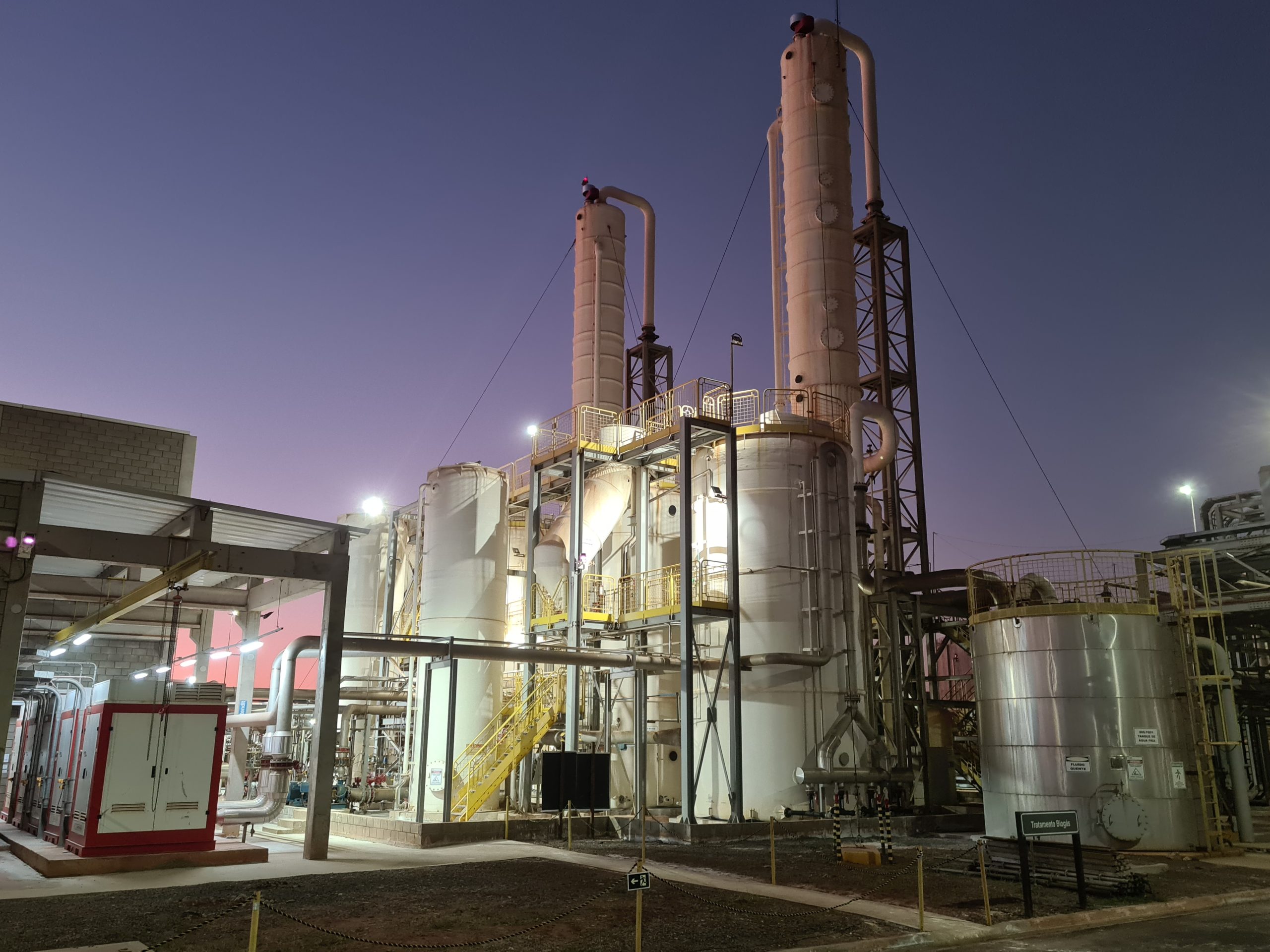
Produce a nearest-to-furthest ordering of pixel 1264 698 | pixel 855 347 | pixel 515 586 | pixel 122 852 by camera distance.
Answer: pixel 122 852, pixel 1264 698, pixel 855 347, pixel 515 586

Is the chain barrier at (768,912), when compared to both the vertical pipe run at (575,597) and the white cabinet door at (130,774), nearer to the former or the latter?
the white cabinet door at (130,774)

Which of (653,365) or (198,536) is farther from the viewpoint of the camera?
(653,365)

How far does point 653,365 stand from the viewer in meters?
47.2

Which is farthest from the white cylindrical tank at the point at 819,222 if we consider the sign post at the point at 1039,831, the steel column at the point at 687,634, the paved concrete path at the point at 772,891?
the sign post at the point at 1039,831

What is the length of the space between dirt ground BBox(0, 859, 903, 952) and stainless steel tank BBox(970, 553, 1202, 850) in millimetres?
10410

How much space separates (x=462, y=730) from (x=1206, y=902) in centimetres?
1896

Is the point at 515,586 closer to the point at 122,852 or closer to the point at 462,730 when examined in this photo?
the point at 462,730

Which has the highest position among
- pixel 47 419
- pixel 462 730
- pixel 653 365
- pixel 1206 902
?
pixel 653 365

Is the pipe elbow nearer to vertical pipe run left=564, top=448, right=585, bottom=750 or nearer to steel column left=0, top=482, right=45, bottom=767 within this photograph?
vertical pipe run left=564, top=448, right=585, bottom=750

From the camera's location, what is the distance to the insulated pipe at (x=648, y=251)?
46031mm

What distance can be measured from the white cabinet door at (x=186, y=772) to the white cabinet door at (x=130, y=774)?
156 millimetres

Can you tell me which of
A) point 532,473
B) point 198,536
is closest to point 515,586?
point 532,473

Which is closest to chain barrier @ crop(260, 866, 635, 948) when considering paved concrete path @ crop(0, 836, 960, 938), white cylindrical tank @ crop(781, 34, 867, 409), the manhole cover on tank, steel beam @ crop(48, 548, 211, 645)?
paved concrete path @ crop(0, 836, 960, 938)

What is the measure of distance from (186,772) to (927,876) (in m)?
12.8
